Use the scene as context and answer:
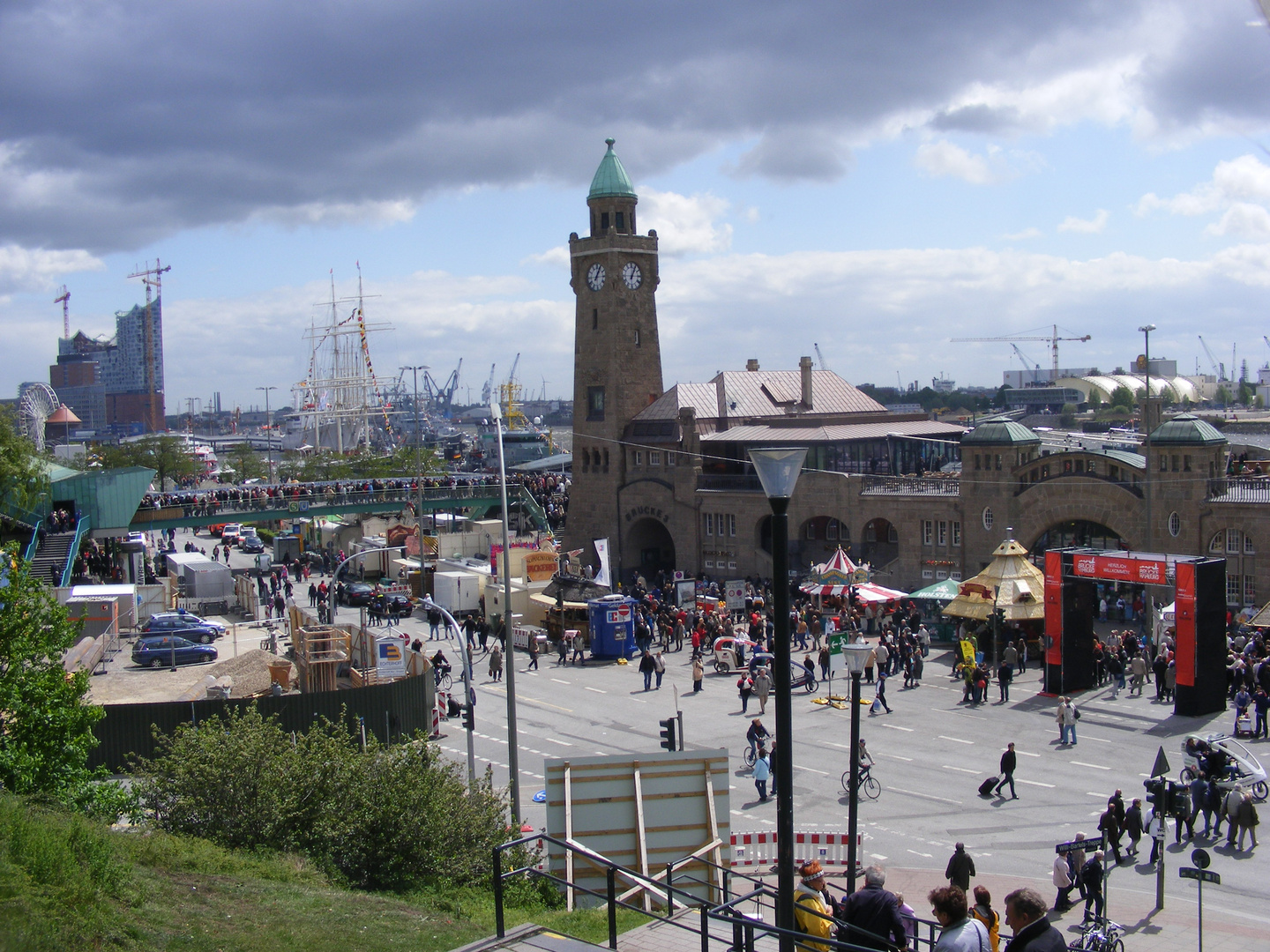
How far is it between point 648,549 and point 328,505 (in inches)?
675

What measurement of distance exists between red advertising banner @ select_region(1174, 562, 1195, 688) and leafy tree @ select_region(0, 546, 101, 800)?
23.0 meters

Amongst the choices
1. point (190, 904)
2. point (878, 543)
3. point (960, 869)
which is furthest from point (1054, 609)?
point (190, 904)

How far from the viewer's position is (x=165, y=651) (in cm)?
3747

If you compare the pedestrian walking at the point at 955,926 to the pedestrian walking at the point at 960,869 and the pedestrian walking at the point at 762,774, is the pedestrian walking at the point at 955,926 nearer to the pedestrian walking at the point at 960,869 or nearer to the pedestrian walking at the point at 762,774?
the pedestrian walking at the point at 960,869

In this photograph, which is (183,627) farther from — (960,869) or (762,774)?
(960,869)

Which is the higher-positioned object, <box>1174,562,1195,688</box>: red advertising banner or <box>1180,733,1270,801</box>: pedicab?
<box>1174,562,1195,688</box>: red advertising banner

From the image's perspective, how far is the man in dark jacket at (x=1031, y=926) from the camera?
327 inches

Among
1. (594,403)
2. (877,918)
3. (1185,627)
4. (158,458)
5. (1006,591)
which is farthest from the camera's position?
(158,458)

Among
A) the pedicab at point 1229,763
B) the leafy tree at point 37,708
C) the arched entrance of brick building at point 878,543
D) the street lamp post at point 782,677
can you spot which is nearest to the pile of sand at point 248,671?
the leafy tree at point 37,708

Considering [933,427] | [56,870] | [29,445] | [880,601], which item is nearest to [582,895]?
[56,870]

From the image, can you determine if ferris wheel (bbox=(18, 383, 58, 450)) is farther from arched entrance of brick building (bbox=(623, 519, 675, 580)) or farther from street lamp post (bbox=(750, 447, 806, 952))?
street lamp post (bbox=(750, 447, 806, 952))

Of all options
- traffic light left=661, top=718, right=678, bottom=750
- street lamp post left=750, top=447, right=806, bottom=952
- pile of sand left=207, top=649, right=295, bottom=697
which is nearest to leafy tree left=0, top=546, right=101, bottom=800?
traffic light left=661, top=718, right=678, bottom=750

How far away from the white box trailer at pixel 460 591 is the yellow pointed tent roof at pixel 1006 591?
1778cm

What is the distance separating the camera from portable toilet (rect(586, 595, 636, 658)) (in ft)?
125
